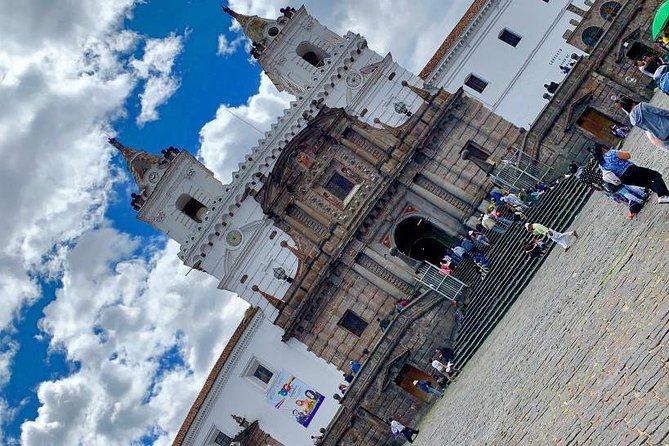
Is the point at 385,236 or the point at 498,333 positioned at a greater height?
the point at 385,236

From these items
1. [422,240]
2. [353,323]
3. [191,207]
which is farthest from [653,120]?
[191,207]

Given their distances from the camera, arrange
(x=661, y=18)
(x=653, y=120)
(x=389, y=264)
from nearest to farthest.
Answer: (x=653, y=120), (x=661, y=18), (x=389, y=264)

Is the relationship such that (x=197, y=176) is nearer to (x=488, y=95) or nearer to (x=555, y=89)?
(x=488, y=95)

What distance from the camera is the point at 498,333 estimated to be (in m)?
22.2

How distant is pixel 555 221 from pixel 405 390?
8688mm

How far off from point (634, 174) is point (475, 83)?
23237mm

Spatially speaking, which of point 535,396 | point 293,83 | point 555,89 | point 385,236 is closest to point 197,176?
point 293,83

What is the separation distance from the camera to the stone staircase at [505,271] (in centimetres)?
2341

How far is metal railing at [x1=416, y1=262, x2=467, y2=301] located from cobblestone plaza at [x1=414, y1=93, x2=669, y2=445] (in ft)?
16.7

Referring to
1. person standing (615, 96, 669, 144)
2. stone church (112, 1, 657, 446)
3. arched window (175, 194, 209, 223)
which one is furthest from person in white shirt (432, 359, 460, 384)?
arched window (175, 194, 209, 223)

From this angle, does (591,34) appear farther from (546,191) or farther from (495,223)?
(495,223)

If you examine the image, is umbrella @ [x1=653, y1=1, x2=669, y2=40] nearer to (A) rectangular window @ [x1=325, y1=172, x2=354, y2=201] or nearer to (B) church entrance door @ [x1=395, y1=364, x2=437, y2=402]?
(B) church entrance door @ [x1=395, y1=364, x2=437, y2=402]

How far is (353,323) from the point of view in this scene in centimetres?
3194

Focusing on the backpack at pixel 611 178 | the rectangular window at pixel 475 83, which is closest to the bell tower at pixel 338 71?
the rectangular window at pixel 475 83
